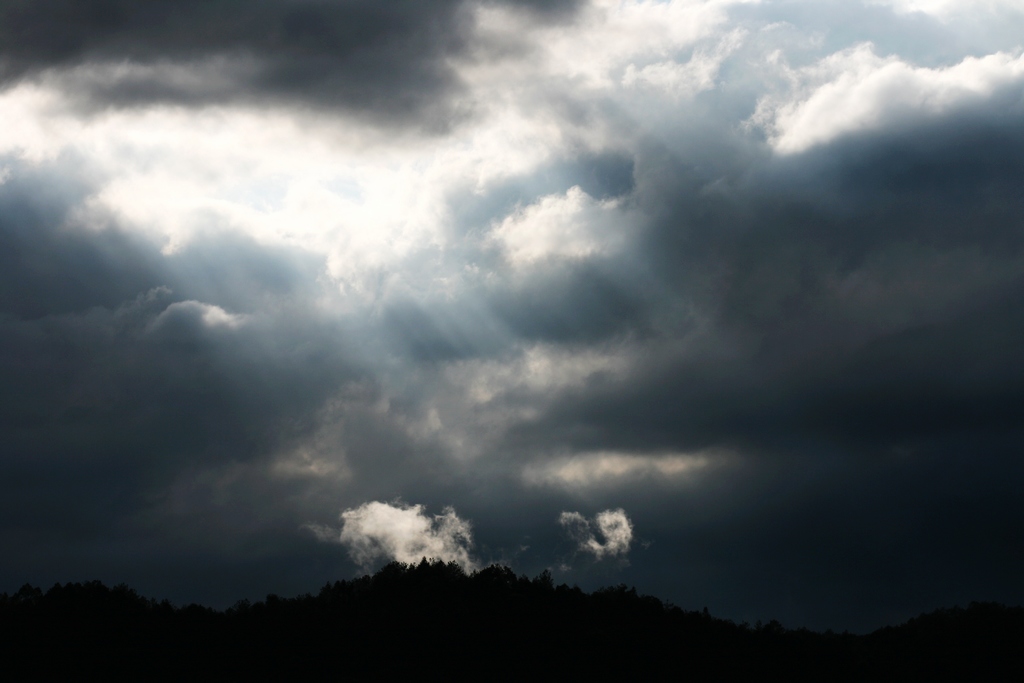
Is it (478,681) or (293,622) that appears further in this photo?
(293,622)

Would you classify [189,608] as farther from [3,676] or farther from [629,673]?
[629,673]

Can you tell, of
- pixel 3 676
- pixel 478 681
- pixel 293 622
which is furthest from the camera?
pixel 293 622

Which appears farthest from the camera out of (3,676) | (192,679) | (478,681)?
(478,681)

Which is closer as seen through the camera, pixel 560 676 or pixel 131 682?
pixel 131 682

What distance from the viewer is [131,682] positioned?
16388 centimetres

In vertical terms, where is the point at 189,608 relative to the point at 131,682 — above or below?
above

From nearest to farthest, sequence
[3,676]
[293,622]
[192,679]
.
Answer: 1. [3,676]
2. [192,679]
3. [293,622]

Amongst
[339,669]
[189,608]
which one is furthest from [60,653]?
[339,669]

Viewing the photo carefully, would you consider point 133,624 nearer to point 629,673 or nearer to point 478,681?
point 478,681

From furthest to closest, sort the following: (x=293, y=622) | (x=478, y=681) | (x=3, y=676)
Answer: (x=293, y=622), (x=478, y=681), (x=3, y=676)

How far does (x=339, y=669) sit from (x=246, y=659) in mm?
17365

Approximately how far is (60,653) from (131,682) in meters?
18.0

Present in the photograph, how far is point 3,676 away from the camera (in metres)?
159

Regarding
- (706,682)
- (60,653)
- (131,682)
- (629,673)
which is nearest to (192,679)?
(131,682)
